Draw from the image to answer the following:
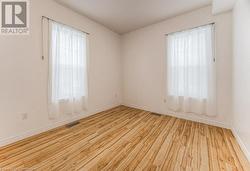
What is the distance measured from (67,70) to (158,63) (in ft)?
8.14

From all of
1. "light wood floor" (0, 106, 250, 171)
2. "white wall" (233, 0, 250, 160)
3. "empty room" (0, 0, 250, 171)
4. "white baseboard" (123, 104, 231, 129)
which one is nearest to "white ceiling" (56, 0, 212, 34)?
"empty room" (0, 0, 250, 171)

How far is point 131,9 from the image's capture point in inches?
118

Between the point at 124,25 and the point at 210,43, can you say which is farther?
the point at 124,25

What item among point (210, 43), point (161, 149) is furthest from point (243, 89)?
point (161, 149)

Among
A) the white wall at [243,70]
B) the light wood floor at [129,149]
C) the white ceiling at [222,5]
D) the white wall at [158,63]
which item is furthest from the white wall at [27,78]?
the white wall at [243,70]

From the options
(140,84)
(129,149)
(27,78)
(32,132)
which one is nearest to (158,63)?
(140,84)

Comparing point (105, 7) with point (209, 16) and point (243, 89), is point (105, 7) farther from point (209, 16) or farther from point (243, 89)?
point (243, 89)

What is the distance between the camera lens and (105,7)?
2.90 metres

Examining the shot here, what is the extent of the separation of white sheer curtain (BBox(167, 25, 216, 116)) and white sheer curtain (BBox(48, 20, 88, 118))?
2321 millimetres

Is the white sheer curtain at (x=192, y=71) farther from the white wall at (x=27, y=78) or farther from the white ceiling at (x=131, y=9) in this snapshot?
the white wall at (x=27, y=78)

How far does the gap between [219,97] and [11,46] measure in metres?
4.10

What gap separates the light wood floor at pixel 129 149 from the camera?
Result: 5.23 feet

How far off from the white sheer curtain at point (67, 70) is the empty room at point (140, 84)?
0.07ft

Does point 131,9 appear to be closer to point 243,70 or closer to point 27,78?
point 243,70
